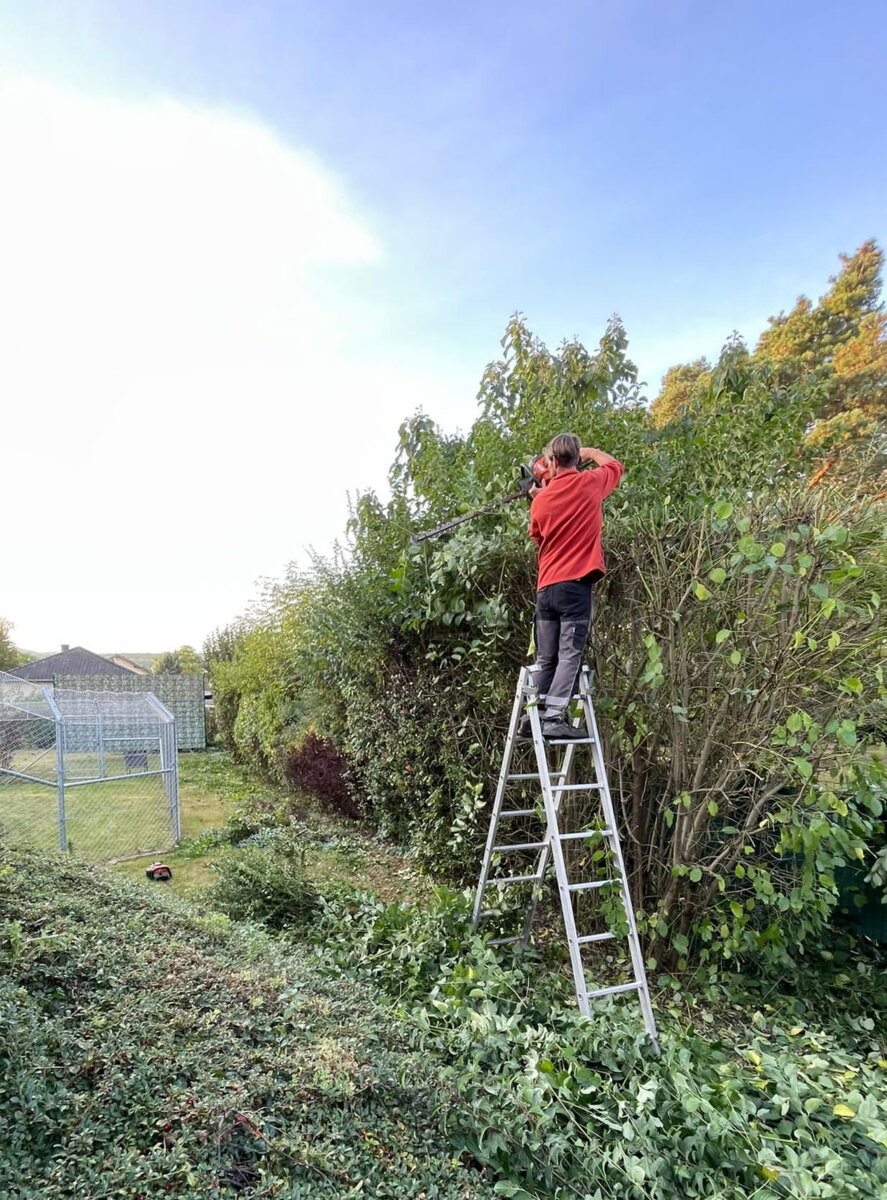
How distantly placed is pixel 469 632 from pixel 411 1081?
2691mm

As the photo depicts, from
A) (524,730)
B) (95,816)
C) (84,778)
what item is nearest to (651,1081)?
(524,730)

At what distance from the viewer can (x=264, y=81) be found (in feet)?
14.5

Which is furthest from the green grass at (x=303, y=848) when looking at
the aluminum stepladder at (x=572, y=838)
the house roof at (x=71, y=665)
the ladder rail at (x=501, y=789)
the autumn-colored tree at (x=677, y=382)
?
the house roof at (x=71, y=665)

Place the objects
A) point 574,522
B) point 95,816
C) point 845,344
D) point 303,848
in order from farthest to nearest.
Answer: point 845,344
point 95,816
point 303,848
point 574,522

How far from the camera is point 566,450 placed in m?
2.98

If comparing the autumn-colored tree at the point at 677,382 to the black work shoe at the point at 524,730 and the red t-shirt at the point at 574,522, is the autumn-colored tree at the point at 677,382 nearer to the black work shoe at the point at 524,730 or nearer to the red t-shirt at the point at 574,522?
the black work shoe at the point at 524,730

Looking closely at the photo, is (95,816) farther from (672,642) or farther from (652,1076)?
(672,642)

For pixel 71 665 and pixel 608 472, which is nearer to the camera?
pixel 608 472

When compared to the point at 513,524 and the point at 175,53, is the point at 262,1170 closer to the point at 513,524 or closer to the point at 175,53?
the point at 513,524

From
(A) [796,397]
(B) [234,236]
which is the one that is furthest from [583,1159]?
(B) [234,236]

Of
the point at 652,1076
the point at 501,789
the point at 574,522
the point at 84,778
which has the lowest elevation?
the point at 652,1076

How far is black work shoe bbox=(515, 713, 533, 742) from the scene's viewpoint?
3.34 m

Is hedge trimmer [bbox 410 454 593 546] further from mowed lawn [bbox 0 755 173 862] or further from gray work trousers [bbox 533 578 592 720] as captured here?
mowed lawn [bbox 0 755 173 862]

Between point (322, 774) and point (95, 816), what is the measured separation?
10.8ft
